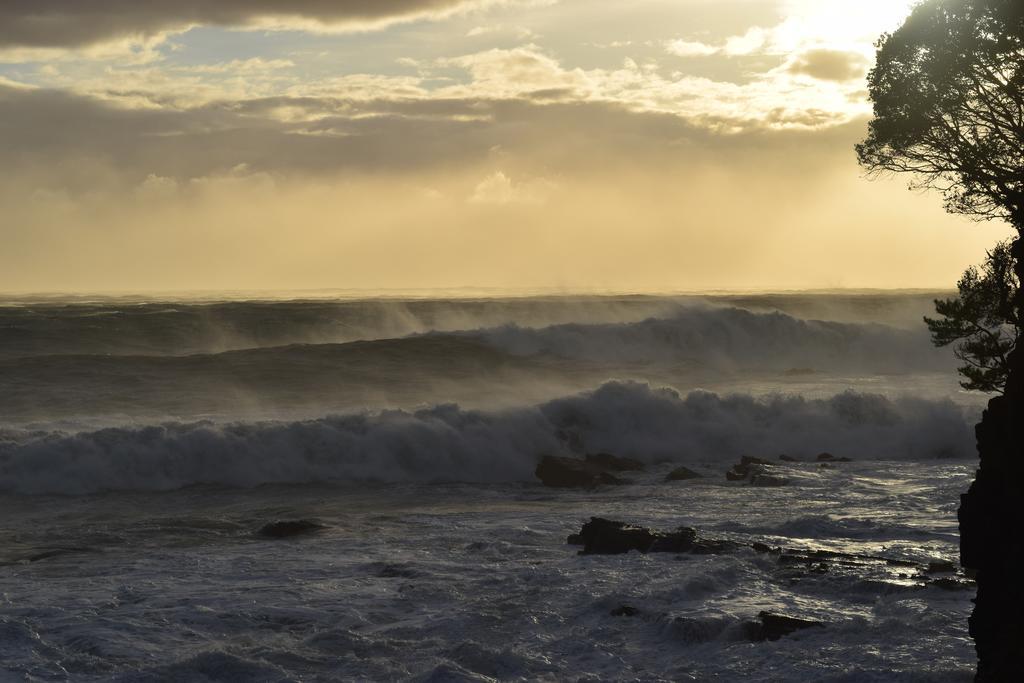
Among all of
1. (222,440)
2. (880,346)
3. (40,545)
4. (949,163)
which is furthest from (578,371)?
(949,163)

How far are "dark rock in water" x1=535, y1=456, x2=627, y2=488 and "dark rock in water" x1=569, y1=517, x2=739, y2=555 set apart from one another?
25.5 ft

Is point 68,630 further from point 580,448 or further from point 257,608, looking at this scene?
point 580,448

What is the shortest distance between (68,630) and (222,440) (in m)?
15.6

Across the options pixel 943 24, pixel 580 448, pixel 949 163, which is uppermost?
pixel 943 24

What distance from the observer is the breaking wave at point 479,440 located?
27.8m

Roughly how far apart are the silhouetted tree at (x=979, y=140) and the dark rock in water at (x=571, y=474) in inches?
500

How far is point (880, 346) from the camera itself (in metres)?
65.1

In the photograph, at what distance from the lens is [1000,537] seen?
35.8ft

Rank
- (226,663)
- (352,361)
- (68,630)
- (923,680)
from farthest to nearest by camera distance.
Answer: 1. (352,361)
2. (68,630)
3. (226,663)
4. (923,680)

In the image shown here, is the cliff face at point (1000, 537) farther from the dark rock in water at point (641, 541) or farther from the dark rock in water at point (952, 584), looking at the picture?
the dark rock in water at point (641, 541)

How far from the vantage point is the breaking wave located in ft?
91.0

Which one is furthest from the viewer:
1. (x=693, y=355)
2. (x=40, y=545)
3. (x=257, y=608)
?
(x=693, y=355)

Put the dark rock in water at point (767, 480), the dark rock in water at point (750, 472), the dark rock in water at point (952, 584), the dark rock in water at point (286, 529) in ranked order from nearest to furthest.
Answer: the dark rock in water at point (952, 584)
the dark rock in water at point (286, 529)
the dark rock in water at point (767, 480)
the dark rock in water at point (750, 472)

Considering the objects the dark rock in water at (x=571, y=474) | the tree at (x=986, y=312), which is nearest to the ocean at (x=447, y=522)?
the dark rock in water at (x=571, y=474)
